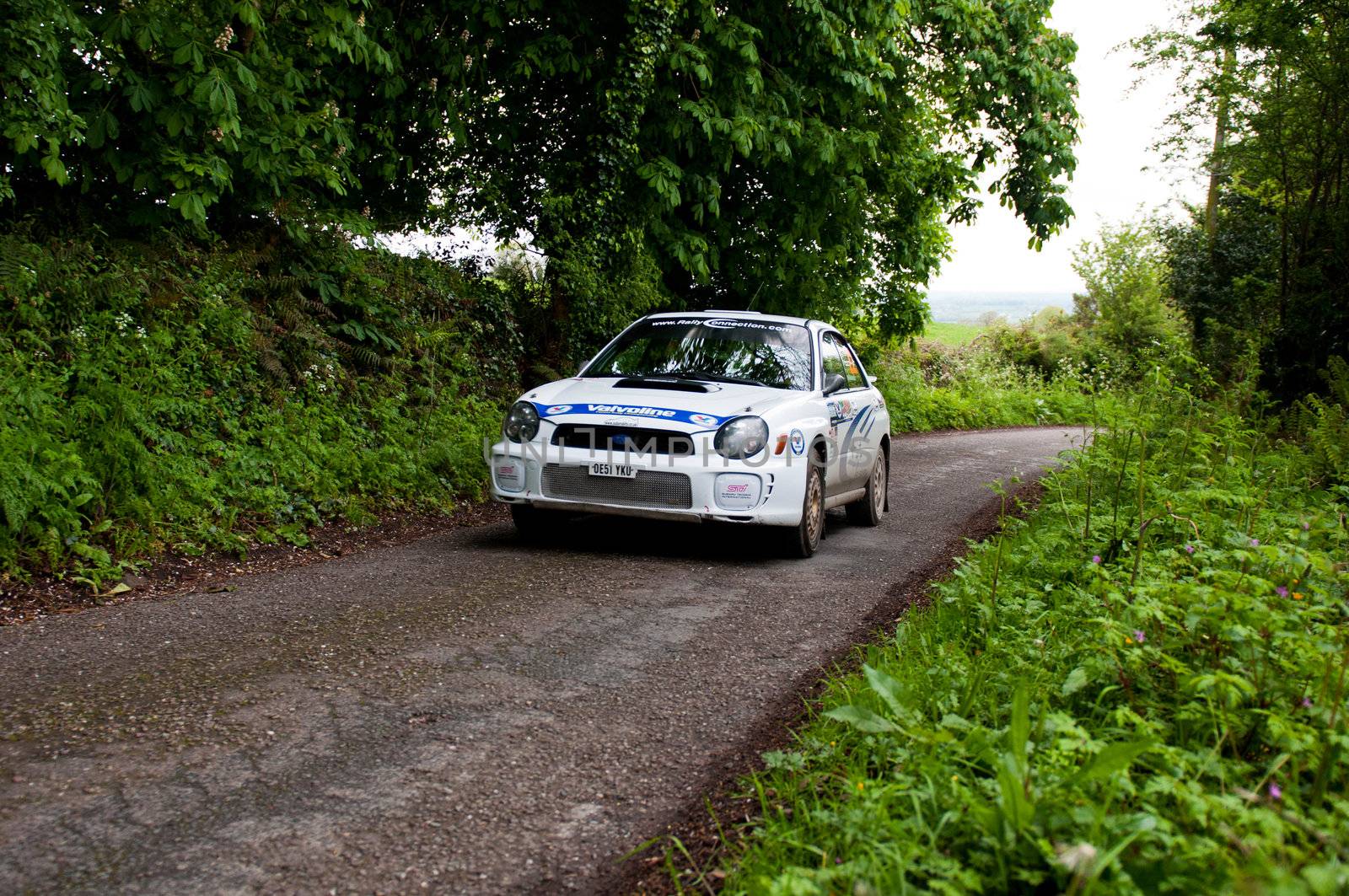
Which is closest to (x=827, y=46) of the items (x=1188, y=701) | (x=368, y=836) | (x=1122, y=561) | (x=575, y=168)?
(x=575, y=168)

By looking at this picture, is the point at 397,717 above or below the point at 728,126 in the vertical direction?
below

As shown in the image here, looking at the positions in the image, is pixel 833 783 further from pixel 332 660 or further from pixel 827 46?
pixel 827 46

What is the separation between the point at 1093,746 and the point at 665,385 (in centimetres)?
563

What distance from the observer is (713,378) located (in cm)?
855

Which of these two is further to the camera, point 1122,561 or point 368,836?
point 1122,561

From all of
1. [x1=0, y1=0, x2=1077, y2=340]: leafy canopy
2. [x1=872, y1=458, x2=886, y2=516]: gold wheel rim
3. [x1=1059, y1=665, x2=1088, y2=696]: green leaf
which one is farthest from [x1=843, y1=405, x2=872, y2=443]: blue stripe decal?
[x1=1059, y1=665, x2=1088, y2=696]: green leaf

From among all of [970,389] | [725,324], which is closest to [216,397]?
[725,324]

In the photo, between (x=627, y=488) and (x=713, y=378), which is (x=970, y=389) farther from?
(x=627, y=488)

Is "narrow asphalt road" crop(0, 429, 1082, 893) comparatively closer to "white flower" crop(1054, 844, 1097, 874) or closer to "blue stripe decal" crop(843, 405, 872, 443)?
"white flower" crop(1054, 844, 1097, 874)

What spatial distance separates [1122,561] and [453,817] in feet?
12.2

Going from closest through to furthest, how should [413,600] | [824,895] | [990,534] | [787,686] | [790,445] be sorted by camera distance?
[824,895], [787,686], [413,600], [790,445], [990,534]

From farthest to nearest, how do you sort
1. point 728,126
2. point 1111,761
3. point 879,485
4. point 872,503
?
point 728,126, point 879,485, point 872,503, point 1111,761

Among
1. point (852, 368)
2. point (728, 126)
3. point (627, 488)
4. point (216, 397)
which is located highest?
point (728, 126)

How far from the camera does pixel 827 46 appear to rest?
1283 cm
